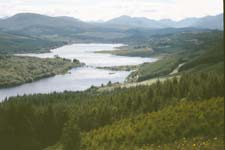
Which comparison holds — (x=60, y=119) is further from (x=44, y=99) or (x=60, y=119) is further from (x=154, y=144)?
(x=44, y=99)

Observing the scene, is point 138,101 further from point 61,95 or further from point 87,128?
point 61,95

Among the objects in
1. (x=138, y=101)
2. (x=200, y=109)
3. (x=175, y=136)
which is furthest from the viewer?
(x=138, y=101)

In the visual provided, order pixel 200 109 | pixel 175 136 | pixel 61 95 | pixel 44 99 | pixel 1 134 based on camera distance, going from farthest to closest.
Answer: pixel 61 95 < pixel 44 99 < pixel 1 134 < pixel 200 109 < pixel 175 136

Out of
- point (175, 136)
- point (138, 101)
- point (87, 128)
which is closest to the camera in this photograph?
point (175, 136)

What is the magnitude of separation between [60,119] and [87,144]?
31.1 m

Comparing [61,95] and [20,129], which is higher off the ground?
[20,129]

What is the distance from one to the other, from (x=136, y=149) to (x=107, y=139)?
11649mm

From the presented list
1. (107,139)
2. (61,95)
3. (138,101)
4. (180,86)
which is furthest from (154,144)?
(61,95)

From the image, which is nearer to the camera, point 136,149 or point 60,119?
point 136,149

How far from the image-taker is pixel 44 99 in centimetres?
16325

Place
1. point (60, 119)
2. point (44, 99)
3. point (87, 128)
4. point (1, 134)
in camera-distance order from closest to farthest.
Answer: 1. point (1, 134)
2. point (60, 119)
3. point (87, 128)
4. point (44, 99)

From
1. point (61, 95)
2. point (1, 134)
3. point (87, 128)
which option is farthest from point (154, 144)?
point (61, 95)

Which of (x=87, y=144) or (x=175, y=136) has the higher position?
(x=175, y=136)

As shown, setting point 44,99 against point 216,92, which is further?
point 44,99
